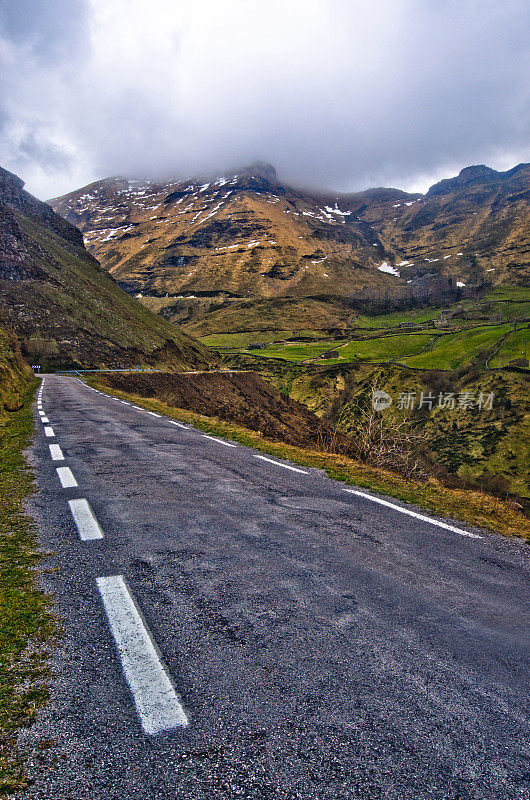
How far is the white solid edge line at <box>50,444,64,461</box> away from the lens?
28.9ft

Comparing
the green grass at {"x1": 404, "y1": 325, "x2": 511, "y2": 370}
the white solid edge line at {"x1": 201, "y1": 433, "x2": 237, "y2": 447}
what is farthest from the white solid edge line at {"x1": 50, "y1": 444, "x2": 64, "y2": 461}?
the green grass at {"x1": 404, "y1": 325, "x2": 511, "y2": 370}

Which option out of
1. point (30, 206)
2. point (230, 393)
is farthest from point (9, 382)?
point (30, 206)

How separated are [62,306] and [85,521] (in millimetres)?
72660

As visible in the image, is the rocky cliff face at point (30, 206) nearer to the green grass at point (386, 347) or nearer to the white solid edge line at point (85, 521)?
the green grass at point (386, 347)

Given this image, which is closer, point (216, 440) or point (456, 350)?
point (216, 440)

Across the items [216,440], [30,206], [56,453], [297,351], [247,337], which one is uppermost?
[30,206]

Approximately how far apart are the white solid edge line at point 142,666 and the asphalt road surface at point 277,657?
1 centimetres

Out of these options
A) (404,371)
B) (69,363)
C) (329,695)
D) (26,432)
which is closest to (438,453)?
(404,371)

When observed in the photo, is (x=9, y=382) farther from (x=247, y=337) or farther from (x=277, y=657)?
(x=247, y=337)

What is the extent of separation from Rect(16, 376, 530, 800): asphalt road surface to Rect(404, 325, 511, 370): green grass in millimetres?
102709

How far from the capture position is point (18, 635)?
3.05 m

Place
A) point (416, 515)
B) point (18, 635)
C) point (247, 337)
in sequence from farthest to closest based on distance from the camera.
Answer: point (247, 337), point (416, 515), point (18, 635)

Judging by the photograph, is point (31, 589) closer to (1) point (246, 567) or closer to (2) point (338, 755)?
(1) point (246, 567)

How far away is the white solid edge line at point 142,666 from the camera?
2346 millimetres
